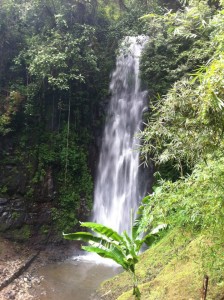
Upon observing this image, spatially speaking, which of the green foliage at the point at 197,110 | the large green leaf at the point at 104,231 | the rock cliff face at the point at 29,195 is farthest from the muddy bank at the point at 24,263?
the green foliage at the point at 197,110

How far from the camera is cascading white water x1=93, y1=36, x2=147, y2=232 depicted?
1285cm

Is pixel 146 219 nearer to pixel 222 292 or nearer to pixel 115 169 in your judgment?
pixel 222 292

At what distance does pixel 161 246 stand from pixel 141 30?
10.3 metres

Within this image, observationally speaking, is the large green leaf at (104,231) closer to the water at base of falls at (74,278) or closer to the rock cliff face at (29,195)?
the water at base of falls at (74,278)

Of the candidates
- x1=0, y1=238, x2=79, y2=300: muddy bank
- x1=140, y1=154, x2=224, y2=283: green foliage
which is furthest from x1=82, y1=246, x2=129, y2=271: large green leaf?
x1=0, y1=238, x2=79, y2=300: muddy bank

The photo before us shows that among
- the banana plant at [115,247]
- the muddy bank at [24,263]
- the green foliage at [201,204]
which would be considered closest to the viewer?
the green foliage at [201,204]

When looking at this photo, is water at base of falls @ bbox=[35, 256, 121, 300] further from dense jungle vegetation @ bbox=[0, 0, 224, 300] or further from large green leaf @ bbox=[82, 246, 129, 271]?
large green leaf @ bbox=[82, 246, 129, 271]

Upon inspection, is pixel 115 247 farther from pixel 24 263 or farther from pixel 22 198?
pixel 22 198

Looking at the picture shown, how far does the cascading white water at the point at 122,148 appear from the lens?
12852mm

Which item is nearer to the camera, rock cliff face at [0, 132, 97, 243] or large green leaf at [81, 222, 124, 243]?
large green leaf at [81, 222, 124, 243]

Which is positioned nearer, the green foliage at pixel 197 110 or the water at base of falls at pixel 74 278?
the green foliage at pixel 197 110

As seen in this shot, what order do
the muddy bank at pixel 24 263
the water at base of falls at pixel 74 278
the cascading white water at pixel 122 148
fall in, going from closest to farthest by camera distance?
the water at base of falls at pixel 74 278 < the muddy bank at pixel 24 263 < the cascading white water at pixel 122 148

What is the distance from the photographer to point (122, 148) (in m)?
13.5

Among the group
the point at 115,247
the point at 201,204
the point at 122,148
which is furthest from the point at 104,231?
→ the point at 122,148
